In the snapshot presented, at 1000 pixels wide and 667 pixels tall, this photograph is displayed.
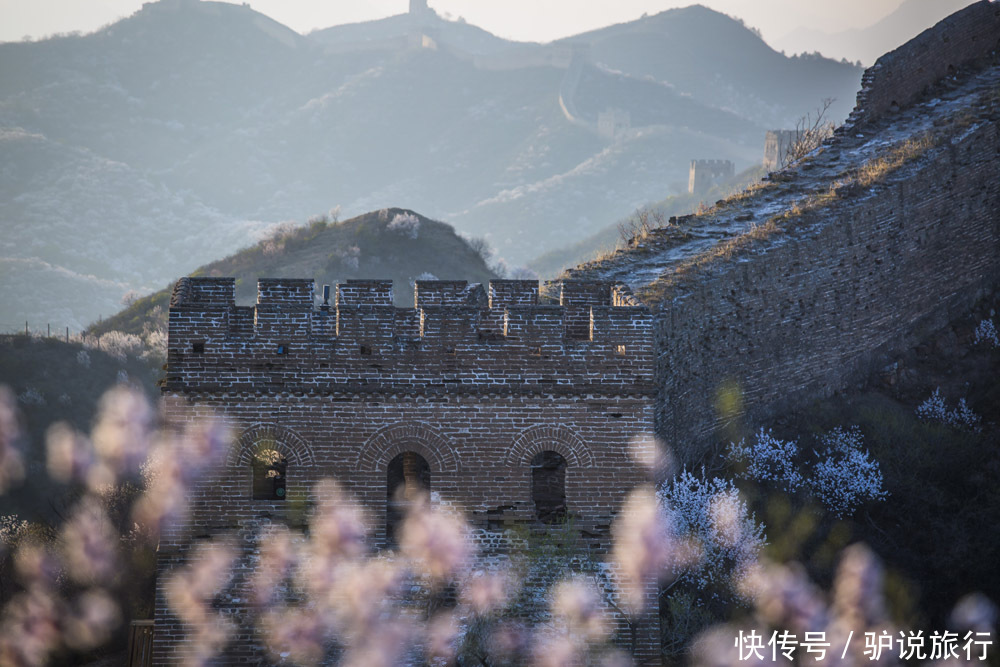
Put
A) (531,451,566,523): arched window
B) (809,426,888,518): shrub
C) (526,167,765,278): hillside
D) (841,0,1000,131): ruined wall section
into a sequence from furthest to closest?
(526,167,765,278): hillside
(841,0,1000,131): ruined wall section
(809,426,888,518): shrub
(531,451,566,523): arched window

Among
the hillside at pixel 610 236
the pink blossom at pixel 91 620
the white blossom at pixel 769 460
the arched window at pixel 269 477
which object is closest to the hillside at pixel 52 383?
the pink blossom at pixel 91 620

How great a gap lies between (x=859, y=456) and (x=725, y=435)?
2.32 m

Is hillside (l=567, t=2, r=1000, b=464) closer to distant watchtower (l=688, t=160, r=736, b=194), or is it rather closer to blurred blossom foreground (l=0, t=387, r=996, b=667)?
blurred blossom foreground (l=0, t=387, r=996, b=667)

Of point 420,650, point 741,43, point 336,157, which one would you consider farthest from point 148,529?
point 741,43

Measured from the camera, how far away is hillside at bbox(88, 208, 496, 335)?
4459 centimetres

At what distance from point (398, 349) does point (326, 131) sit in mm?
150521

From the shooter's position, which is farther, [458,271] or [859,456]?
[458,271]

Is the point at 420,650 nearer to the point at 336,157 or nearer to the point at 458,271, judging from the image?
the point at 458,271

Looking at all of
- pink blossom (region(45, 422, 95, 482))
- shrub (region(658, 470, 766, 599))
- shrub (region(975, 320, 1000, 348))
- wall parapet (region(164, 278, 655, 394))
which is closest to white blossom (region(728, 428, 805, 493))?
shrub (region(658, 470, 766, 599))

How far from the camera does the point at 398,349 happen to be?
11.5 meters

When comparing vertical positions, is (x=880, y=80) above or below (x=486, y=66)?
below

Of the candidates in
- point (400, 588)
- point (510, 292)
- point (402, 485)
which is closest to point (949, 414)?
point (510, 292)

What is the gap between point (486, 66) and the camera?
171m

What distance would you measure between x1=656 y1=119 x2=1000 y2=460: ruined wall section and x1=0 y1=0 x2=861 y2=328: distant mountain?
7224cm
